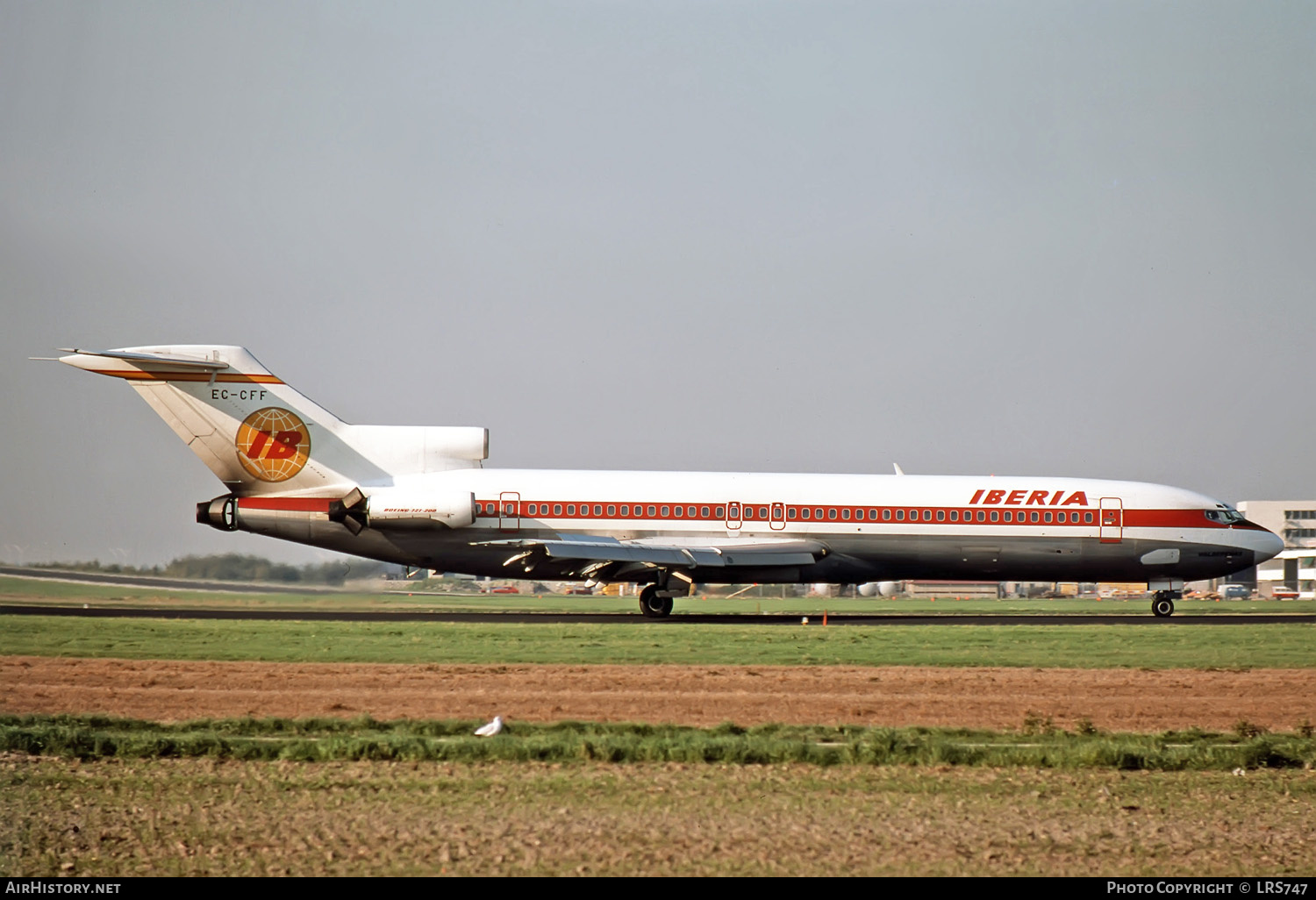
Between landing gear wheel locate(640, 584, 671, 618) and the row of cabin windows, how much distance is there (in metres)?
1.82

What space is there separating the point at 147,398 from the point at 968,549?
20.0 meters

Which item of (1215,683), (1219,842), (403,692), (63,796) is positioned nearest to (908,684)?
(1215,683)

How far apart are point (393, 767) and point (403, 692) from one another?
14.3 feet

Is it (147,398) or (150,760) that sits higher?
(147,398)

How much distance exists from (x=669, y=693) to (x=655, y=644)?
602 centimetres

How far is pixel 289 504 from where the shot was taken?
27.8 metres

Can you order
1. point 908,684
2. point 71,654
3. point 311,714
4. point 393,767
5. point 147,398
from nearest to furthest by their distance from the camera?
1. point 393,767
2. point 311,714
3. point 908,684
4. point 71,654
5. point 147,398

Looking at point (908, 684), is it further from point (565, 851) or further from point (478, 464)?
point (478, 464)

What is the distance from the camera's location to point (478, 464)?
2906 centimetres

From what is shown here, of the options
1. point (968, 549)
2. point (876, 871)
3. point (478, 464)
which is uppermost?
point (478, 464)

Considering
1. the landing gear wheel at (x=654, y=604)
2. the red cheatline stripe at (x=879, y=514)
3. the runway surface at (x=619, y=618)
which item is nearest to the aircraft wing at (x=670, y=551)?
the red cheatline stripe at (x=879, y=514)

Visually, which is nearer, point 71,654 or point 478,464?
point 71,654

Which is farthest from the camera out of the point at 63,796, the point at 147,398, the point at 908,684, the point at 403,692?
the point at 147,398

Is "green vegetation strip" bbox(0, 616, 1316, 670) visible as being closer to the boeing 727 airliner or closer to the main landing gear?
the boeing 727 airliner
